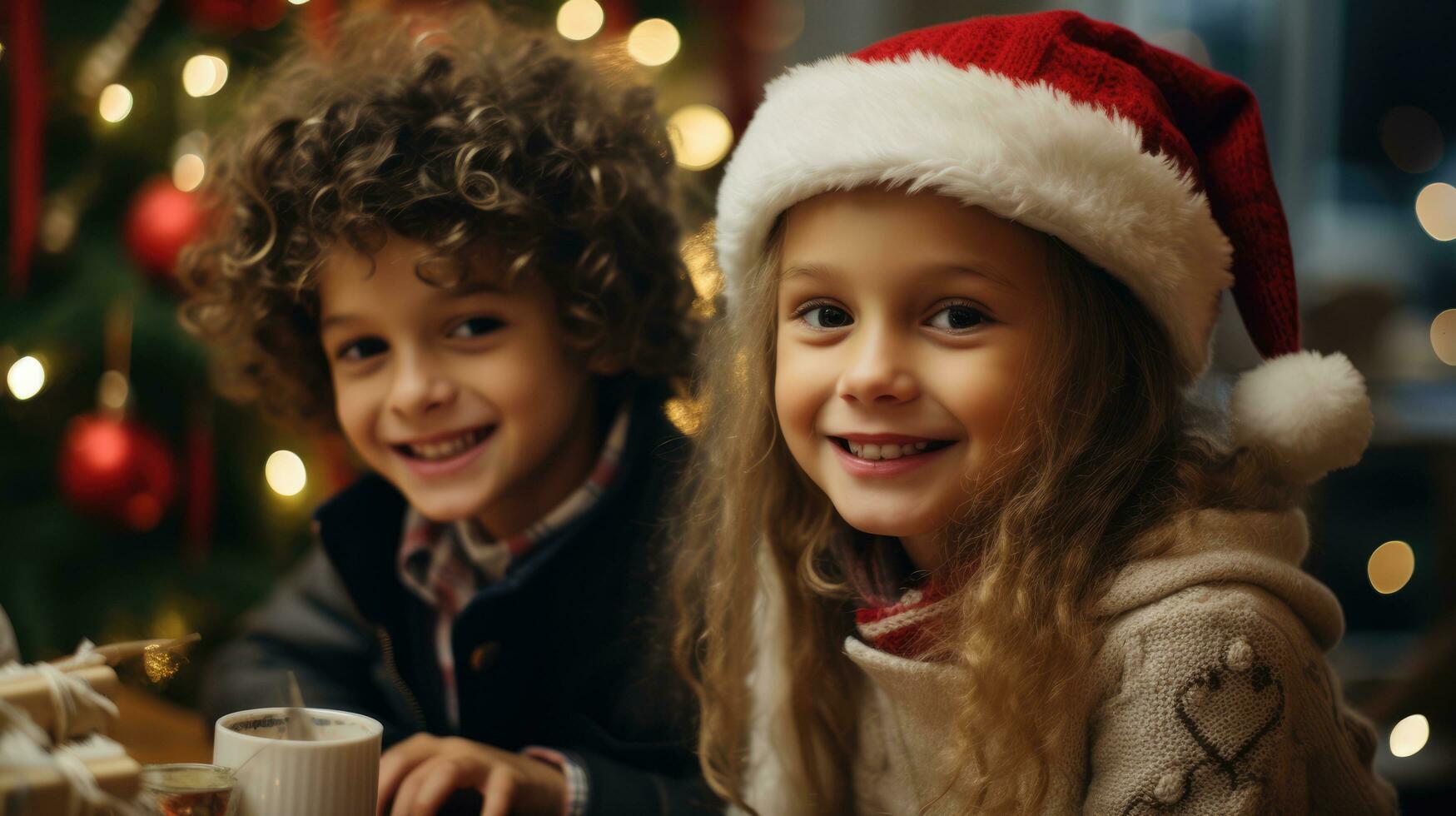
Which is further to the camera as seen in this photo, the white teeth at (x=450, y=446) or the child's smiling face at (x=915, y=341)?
the white teeth at (x=450, y=446)

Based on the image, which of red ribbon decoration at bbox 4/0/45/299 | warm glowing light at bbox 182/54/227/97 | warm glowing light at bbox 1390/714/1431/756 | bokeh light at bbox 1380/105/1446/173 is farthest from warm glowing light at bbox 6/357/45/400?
bokeh light at bbox 1380/105/1446/173

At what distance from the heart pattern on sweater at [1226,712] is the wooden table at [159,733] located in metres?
0.71

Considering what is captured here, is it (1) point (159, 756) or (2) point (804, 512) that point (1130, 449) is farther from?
(1) point (159, 756)

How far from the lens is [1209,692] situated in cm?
73

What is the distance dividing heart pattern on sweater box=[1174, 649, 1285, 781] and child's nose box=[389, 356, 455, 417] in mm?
580

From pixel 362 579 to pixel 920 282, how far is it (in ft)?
1.99

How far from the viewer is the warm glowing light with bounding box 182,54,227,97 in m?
1.52

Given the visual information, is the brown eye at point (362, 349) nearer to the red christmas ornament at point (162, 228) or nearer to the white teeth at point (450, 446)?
the white teeth at point (450, 446)

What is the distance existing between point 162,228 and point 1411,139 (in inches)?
91.6

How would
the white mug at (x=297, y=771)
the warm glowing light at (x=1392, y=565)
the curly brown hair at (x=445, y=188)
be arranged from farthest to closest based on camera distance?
the warm glowing light at (x=1392, y=565)
the curly brown hair at (x=445, y=188)
the white mug at (x=297, y=771)

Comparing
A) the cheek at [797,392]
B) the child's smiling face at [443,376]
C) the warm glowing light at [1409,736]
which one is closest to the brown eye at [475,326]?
the child's smiling face at [443,376]

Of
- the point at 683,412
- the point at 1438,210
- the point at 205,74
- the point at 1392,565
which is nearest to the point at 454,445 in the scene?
the point at 683,412

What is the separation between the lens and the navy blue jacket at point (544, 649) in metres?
1.01

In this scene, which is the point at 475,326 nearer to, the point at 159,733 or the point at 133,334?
the point at 159,733
